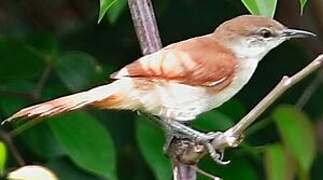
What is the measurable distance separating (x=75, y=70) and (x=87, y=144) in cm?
30

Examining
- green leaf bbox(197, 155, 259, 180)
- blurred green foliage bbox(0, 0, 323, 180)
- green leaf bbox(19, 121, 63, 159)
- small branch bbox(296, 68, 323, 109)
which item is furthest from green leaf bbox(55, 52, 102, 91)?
small branch bbox(296, 68, 323, 109)

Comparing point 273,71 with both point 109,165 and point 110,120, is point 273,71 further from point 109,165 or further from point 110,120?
point 109,165

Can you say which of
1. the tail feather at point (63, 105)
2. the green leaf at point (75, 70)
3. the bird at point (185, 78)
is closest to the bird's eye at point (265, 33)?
the bird at point (185, 78)

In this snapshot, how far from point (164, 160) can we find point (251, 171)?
278 millimetres

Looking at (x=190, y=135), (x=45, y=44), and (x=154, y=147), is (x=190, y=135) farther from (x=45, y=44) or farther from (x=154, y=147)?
(x=45, y=44)

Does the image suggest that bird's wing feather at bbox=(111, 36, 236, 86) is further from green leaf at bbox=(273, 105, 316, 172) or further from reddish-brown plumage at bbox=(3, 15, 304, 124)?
green leaf at bbox=(273, 105, 316, 172)

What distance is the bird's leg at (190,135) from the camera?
77.9 inches

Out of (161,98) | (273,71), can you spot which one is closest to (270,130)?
(273,71)

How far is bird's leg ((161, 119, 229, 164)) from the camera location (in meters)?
1.98

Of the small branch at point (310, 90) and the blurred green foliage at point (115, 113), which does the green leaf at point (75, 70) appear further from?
the small branch at point (310, 90)

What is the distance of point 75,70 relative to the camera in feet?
9.13

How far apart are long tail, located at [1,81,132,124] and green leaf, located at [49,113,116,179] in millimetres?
462

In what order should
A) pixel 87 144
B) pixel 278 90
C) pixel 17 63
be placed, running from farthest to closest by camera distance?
pixel 17 63, pixel 87 144, pixel 278 90

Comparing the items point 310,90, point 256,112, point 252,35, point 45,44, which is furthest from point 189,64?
point 310,90
